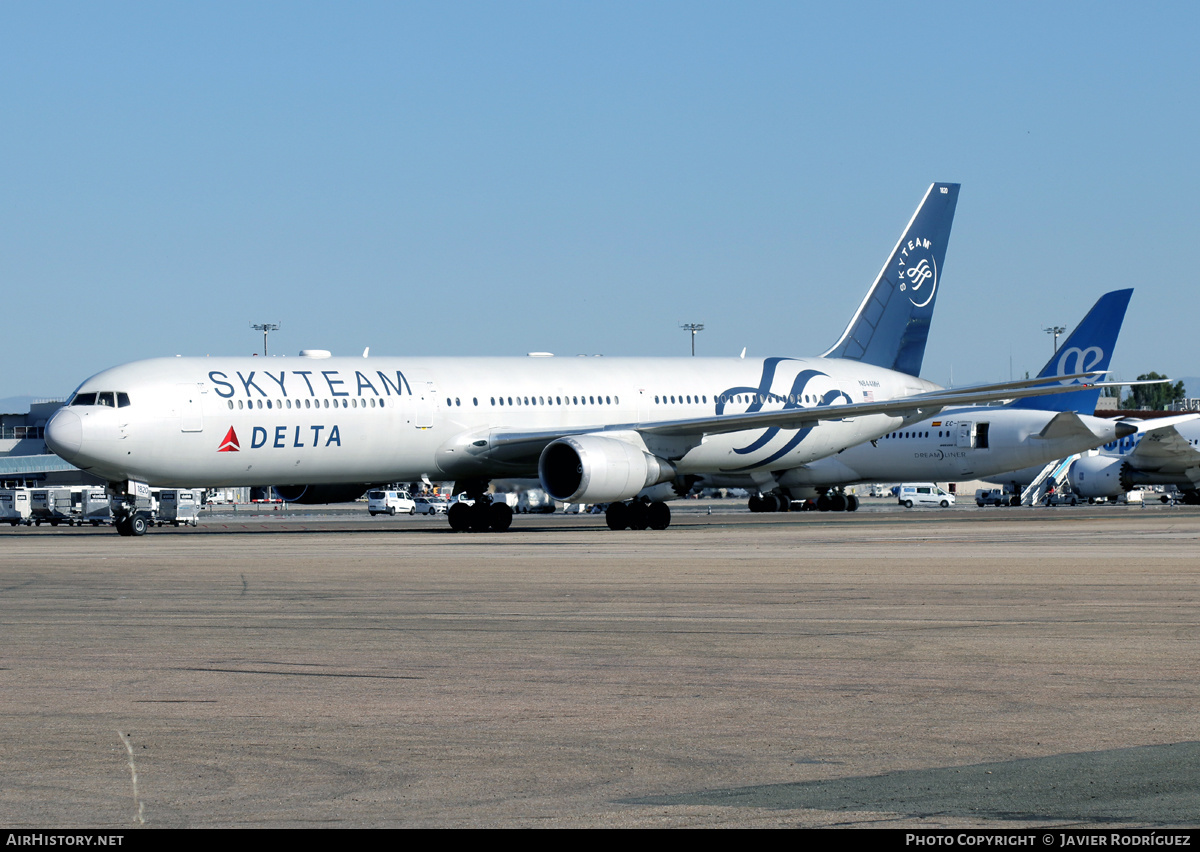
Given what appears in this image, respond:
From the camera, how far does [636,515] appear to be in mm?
38375

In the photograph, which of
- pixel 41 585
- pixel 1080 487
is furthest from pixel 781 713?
pixel 1080 487

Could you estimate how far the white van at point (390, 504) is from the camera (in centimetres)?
7669

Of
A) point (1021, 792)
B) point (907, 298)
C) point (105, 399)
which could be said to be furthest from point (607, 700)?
point (907, 298)

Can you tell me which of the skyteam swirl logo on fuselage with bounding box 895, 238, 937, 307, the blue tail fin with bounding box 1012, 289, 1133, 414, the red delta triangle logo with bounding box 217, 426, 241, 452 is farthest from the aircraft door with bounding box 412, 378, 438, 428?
the blue tail fin with bounding box 1012, 289, 1133, 414

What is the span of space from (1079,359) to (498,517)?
2630cm

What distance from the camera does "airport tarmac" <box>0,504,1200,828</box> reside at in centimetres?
701

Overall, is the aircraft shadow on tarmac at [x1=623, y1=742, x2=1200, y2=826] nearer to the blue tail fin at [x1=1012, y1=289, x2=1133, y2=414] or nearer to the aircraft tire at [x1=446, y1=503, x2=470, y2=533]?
the aircraft tire at [x1=446, y1=503, x2=470, y2=533]

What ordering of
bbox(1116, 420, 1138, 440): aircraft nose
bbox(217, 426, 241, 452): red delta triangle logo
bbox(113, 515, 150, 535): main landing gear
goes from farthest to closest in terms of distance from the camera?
1. bbox(1116, 420, 1138, 440): aircraft nose
2. bbox(113, 515, 150, 535): main landing gear
3. bbox(217, 426, 241, 452): red delta triangle logo

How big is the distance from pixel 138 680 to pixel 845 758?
5691 mm

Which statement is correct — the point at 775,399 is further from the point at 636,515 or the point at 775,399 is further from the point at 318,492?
the point at 318,492

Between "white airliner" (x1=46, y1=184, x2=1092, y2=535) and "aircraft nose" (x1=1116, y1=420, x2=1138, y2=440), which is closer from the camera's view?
"white airliner" (x1=46, y1=184, x2=1092, y2=535)

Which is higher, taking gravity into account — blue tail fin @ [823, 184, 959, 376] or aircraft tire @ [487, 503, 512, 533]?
blue tail fin @ [823, 184, 959, 376]

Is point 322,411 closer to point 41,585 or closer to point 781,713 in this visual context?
point 41,585

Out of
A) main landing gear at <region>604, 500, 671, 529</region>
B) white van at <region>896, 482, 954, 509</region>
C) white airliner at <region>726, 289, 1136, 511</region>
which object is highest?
white airliner at <region>726, 289, 1136, 511</region>
